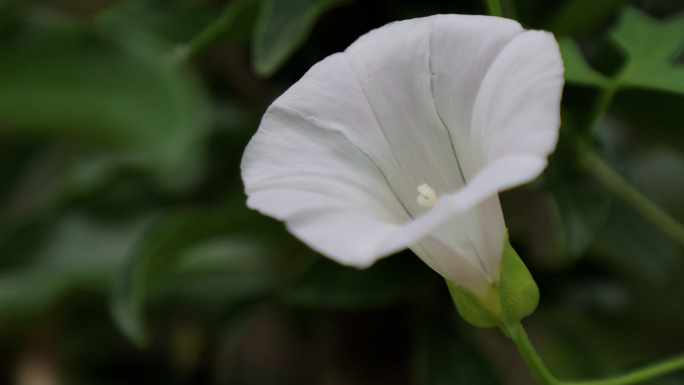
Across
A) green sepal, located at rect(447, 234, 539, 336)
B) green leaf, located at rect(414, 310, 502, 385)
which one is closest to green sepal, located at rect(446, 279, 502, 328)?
green sepal, located at rect(447, 234, 539, 336)

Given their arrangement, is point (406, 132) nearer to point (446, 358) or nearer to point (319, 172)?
point (319, 172)

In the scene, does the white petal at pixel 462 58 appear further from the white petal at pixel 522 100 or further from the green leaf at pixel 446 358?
the green leaf at pixel 446 358

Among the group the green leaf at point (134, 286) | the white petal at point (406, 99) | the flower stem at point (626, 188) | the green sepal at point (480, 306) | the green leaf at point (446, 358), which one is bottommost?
the green leaf at point (446, 358)

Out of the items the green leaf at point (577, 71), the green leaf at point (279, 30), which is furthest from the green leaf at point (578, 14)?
the green leaf at point (279, 30)

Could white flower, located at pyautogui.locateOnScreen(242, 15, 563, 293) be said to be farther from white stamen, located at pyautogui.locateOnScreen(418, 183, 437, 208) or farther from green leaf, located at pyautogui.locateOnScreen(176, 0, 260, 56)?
green leaf, located at pyautogui.locateOnScreen(176, 0, 260, 56)

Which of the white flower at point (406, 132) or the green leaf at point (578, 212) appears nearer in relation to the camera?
the white flower at point (406, 132)

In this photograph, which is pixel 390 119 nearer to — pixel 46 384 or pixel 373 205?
pixel 373 205
